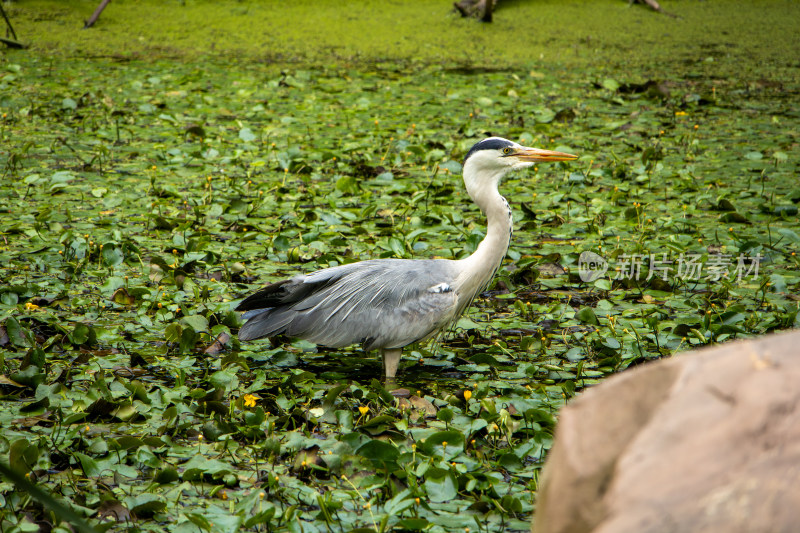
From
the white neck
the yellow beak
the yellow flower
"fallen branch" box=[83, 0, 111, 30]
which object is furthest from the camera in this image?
"fallen branch" box=[83, 0, 111, 30]

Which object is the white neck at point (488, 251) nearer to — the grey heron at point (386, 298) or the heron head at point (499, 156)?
the grey heron at point (386, 298)

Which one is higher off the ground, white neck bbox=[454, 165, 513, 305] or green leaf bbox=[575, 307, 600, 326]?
white neck bbox=[454, 165, 513, 305]

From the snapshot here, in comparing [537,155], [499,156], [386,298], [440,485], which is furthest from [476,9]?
[440,485]

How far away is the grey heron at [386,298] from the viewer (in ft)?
11.4

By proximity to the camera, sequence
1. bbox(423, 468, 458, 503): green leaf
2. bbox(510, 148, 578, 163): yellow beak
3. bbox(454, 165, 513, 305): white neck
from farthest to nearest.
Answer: bbox(510, 148, 578, 163): yellow beak, bbox(454, 165, 513, 305): white neck, bbox(423, 468, 458, 503): green leaf

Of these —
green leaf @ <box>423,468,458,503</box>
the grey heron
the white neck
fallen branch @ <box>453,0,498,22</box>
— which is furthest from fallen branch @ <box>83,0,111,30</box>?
green leaf @ <box>423,468,458,503</box>

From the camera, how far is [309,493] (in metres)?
2.54

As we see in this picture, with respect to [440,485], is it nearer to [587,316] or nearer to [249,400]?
[249,400]

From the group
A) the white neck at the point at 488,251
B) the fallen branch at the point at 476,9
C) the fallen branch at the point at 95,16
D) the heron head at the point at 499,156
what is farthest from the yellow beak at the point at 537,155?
the fallen branch at the point at 95,16

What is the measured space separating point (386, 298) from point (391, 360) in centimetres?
27

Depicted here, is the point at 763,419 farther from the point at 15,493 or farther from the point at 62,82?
the point at 62,82

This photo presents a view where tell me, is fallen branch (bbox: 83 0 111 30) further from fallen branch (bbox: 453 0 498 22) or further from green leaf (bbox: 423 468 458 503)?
green leaf (bbox: 423 468 458 503)

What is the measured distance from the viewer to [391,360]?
3562mm

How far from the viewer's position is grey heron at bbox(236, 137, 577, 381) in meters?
3.48
